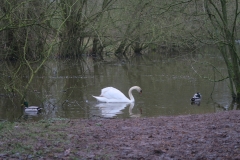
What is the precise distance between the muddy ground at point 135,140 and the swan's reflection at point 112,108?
13.8 ft

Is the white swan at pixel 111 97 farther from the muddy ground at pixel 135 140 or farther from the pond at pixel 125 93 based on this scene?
the muddy ground at pixel 135 140

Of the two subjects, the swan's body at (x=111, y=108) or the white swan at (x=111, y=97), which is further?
the white swan at (x=111, y=97)

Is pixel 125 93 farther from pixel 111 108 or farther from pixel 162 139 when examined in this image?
pixel 162 139

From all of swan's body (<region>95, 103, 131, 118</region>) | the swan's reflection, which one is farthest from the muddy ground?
swan's body (<region>95, 103, 131, 118</region>)

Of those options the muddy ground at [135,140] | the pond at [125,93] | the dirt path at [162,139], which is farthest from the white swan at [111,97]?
the muddy ground at [135,140]

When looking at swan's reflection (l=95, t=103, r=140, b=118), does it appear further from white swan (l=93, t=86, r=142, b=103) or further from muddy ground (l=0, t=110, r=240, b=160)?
muddy ground (l=0, t=110, r=240, b=160)

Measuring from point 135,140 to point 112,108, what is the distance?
8.32 metres

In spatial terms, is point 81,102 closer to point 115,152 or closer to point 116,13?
point 115,152

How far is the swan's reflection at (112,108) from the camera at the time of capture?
14.2m

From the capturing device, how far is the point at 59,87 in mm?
20078

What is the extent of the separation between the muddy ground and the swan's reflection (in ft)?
13.8

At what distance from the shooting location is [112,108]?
1580cm

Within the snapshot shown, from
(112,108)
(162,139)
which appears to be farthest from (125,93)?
(162,139)

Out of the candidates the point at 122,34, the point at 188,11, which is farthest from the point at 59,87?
the point at 122,34
